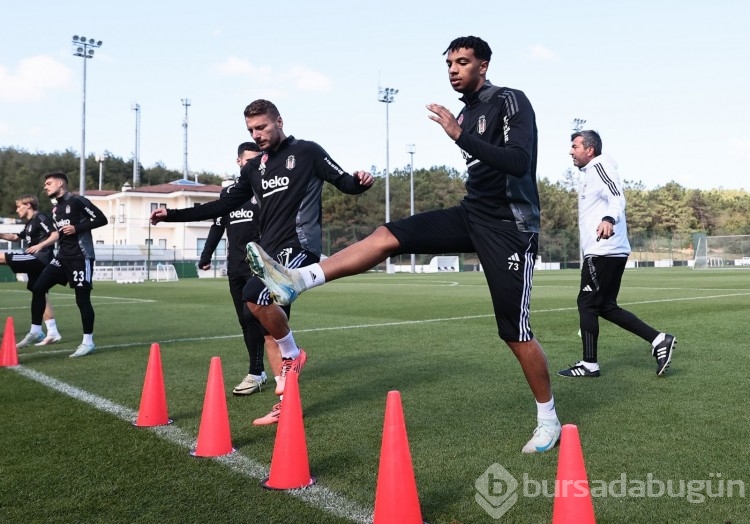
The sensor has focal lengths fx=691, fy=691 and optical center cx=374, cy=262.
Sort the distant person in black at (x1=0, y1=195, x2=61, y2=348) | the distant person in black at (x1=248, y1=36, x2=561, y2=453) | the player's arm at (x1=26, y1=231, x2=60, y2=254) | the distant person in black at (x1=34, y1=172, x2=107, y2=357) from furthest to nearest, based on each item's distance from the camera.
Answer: the distant person in black at (x1=0, y1=195, x2=61, y2=348)
the player's arm at (x1=26, y1=231, x2=60, y2=254)
the distant person in black at (x1=34, y1=172, x2=107, y2=357)
the distant person in black at (x1=248, y1=36, x2=561, y2=453)

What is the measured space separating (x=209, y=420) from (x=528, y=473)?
176cm

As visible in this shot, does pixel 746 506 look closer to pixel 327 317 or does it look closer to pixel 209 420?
pixel 209 420

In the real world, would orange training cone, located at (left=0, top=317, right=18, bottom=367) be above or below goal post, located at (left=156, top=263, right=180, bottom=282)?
above

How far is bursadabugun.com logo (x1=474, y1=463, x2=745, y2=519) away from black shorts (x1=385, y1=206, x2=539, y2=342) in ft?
2.83

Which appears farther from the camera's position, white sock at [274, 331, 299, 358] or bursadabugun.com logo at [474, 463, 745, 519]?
white sock at [274, 331, 299, 358]

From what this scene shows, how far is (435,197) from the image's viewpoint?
281 feet

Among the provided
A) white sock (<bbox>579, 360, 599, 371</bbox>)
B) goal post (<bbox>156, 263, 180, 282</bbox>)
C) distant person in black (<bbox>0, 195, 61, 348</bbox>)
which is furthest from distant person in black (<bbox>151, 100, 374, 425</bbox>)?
goal post (<bbox>156, 263, 180, 282</bbox>)

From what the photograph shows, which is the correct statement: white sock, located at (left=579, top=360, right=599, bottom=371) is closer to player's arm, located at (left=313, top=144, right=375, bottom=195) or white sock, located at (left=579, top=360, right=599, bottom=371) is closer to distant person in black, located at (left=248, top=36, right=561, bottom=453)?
distant person in black, located at (left=248, top=36, right=561, bottom=453)

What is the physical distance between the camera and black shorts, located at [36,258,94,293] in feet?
27.5

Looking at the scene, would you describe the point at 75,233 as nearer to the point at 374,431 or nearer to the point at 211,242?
the point at 211,242

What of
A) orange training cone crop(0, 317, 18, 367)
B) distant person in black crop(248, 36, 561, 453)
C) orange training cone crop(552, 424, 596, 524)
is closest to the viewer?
orange training cone crop(552, 424, 596, 524)

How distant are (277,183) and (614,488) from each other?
3066 millimetres

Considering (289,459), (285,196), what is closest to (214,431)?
(289,459)

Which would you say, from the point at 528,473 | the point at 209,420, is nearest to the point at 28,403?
the point at 209,420
